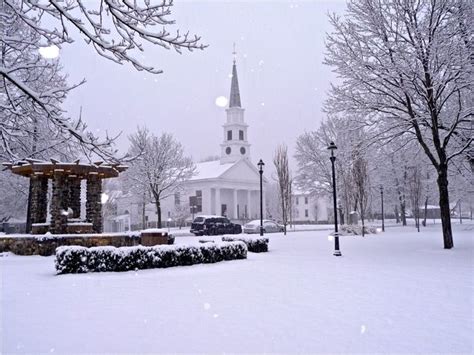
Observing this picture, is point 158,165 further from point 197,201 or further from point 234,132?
point 234,132

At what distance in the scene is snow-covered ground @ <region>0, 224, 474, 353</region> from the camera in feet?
16.6

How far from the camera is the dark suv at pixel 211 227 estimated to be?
32.7 metres

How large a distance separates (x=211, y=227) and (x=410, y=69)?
2163 cm

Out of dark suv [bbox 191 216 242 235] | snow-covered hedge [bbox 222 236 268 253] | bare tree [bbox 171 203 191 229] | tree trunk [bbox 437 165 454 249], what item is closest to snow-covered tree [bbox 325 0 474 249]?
tree trunk [bbox 437 165 454 249]

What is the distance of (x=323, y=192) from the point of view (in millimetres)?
40906

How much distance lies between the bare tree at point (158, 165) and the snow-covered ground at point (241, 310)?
2317 centimetres

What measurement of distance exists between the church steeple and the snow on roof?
1.55 metres

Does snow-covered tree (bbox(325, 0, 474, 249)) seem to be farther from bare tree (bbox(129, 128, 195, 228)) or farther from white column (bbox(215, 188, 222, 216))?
white column (bbox(215, 188, 222, 216))

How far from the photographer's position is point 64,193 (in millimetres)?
18969

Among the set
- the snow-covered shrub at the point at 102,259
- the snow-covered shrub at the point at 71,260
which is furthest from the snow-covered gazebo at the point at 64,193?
the snow-covered shrub at the point at 71,260

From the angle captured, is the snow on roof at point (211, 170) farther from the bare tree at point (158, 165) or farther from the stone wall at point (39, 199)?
the stone wall at point (39, 199)

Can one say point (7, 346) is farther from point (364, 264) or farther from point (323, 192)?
point (323, 192)

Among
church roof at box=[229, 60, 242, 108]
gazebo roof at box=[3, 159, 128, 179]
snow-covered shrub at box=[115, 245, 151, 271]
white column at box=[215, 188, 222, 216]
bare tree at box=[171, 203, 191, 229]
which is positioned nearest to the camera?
snow-covered shrub at box=[115, 245, 151, 271]

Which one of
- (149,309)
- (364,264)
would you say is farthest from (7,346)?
(364,264)
